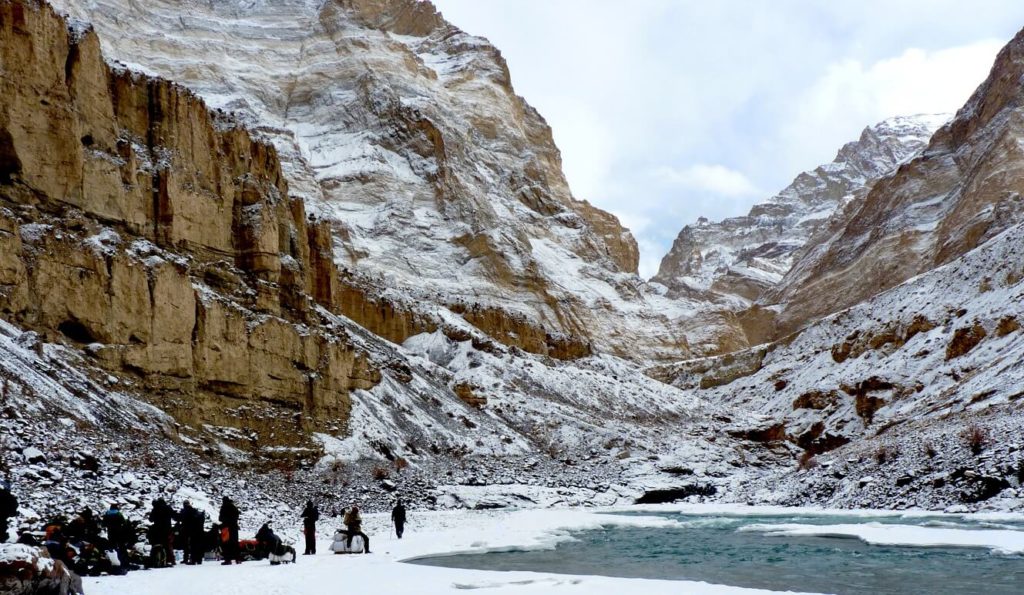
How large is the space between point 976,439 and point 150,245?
3470 centimetres

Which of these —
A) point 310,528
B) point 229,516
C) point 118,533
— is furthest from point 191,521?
point 310,528

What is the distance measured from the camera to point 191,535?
18062mm

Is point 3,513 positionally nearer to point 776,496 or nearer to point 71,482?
point 71,482

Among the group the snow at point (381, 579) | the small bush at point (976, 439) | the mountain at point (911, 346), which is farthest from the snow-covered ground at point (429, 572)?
the mountain at point (911, 346)

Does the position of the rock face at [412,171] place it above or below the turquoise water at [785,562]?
above

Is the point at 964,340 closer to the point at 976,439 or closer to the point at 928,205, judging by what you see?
the point at 976,439

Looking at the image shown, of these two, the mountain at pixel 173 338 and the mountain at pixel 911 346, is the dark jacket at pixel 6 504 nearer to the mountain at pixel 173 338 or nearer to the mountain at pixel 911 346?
the mountain at pixel 173 338

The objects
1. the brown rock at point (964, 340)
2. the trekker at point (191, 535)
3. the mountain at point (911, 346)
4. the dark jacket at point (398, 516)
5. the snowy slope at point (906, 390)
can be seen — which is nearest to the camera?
the trekker at point (191, 535)

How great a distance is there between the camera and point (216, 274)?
41.3m

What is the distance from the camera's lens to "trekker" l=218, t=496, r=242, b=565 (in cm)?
1822

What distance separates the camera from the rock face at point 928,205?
386 feet

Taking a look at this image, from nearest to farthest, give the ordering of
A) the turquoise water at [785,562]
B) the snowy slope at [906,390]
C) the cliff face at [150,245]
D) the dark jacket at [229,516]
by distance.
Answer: the turquoise water at [785,562] < the dark jacket at [229,516] < the snowy slope at [906,390] < the cliff face at [150,245]

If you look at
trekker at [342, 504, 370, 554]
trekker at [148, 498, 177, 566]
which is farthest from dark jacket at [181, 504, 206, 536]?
trekker at [342, 504, 370, 554]

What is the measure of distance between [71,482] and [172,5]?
145 m
